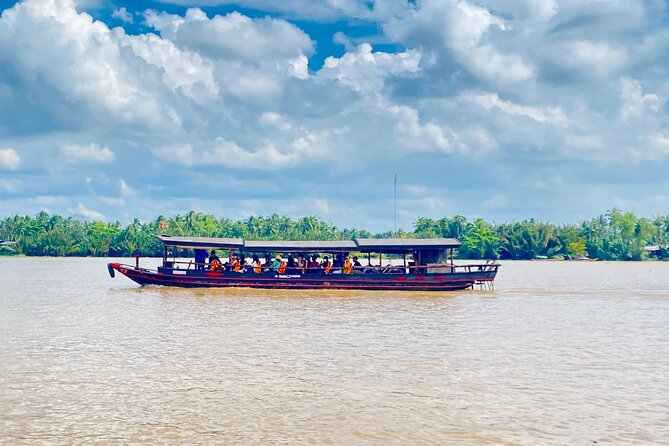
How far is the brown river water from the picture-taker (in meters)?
9.65

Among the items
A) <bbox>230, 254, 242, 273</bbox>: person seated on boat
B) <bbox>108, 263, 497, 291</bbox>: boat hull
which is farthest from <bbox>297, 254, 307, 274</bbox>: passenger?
<bbox>230, 254, 242, 273</bbox>: person seated on boat

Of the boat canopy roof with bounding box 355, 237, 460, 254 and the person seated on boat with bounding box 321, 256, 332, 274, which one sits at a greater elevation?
the boat canopy roof with bounding box 355, 237, 460, 254

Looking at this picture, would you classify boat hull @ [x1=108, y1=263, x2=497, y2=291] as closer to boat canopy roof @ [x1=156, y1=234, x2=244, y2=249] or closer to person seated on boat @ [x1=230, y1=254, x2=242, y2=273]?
person seated on boat @ [x1=230, y1=254, x2=242, y2=273]

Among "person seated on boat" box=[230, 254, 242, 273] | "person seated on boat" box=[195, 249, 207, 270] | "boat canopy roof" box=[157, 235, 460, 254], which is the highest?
"boat canopy roof" box=[157, 235, 460, 254]

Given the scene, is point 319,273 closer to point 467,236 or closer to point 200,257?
point 200,257

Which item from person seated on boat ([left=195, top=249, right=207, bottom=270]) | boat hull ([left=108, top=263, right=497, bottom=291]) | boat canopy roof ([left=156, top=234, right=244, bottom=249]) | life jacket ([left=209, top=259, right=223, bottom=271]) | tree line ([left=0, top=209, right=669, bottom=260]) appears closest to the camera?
boat canopy roof ([left=156, top=234, right=244, bottom=249])

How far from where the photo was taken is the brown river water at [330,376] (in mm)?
9648

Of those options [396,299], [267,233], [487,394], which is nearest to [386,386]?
[487,394]

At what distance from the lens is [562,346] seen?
17.4m

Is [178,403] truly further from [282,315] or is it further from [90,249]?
[90,249]

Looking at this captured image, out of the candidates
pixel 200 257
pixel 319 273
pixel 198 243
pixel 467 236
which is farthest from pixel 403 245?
pixel 467 236

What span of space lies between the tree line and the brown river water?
74.6 m

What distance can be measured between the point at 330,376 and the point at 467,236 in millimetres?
89271

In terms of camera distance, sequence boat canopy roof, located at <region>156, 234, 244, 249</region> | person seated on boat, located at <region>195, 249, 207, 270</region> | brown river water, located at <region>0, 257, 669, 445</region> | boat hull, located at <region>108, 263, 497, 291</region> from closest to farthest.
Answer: brown river water, located at <region>0, 257, 669, 445</region>, boat canopy roof, located at <region>156, 234, 244, 249</region>, boat hull, located at <region>108, 263, 497, 291</region>, person seated on boat, located at <region>195, 249, 207, 270</region>
